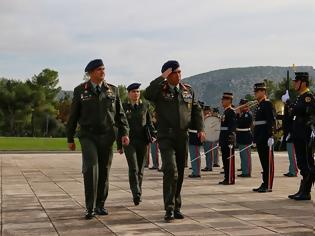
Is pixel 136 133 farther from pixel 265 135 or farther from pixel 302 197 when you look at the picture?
pixel 302 197

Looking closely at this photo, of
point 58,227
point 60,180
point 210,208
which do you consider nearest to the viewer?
point 58,227

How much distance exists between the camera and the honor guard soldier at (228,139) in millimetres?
12578

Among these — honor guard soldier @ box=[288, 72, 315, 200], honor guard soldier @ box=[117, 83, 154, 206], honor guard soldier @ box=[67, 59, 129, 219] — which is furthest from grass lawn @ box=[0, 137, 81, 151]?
honor guard soldier @ box=[67, 59, 129, 219]

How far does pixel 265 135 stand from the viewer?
1099 cm

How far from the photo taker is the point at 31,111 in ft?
281

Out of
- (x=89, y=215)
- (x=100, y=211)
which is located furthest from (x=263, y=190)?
(x=89, y=215)

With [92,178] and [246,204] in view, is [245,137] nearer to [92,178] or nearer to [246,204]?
[246,204]

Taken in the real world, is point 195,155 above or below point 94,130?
below

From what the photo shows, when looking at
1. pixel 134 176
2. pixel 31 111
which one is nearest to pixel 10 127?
pixel 31 111

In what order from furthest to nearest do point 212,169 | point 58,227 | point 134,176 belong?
point 212,169, point 134,176, point 58,227

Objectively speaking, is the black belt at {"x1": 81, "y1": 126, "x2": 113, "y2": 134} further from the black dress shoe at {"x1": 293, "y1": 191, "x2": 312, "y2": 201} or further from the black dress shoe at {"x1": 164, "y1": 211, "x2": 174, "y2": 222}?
the black dress shoe at {"x1": 293, "y1": 191, "x2": 312, "y2": 201}

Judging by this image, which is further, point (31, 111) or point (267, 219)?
point (31, 111)

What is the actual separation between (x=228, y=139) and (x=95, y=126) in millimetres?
5594

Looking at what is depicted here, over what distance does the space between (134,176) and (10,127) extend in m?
78.3
